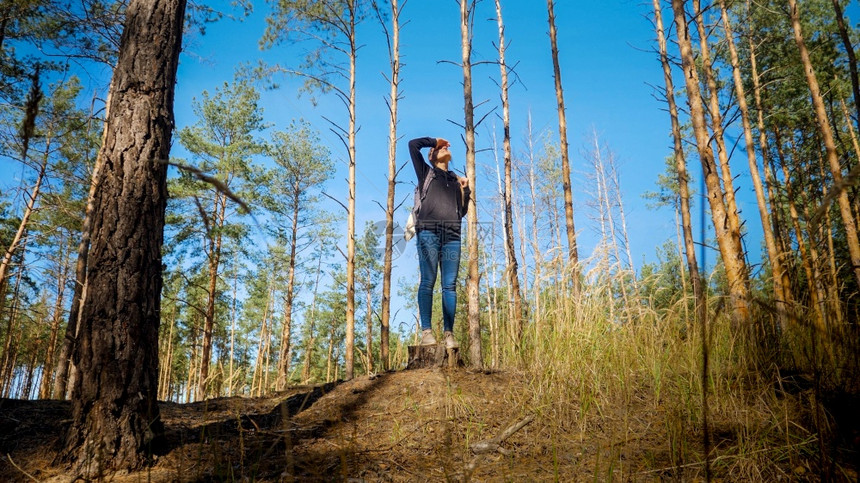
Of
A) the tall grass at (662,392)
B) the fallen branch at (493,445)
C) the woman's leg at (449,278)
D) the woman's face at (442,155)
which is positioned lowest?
the fallen branch at (493,445)

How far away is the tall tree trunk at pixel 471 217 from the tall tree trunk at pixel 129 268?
2.91 meters

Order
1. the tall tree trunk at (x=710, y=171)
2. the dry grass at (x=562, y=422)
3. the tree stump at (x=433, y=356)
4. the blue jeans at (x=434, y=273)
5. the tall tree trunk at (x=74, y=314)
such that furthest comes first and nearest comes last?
1. the tall tree trunk at (x=74, y=314)
2. the tall tree trunk at (x=710, y=171)
3. the blue jeans at (x=434, y=273)
4. the tree stump at (x=433, y=356)
5. the dry grass at (x=562, y=422)

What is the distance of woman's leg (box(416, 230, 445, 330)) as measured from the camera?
14.4 feet

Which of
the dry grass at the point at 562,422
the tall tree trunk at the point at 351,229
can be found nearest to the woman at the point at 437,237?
the dry grass at the point at 562,422

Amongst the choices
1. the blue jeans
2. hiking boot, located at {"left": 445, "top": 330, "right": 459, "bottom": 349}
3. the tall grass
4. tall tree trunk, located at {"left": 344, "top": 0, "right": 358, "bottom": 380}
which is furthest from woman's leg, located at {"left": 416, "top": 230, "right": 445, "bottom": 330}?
tall tree trunk, located at {"left": 344, "top": 0, "right": 358, "bottom": 380}

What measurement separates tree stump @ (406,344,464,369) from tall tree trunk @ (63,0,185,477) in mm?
2345

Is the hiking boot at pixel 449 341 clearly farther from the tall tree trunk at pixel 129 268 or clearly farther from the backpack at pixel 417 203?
the tall tree trunk at pixel 129 268

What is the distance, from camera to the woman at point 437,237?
4410mm

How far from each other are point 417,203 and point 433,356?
160cm

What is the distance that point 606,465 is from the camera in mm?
2232

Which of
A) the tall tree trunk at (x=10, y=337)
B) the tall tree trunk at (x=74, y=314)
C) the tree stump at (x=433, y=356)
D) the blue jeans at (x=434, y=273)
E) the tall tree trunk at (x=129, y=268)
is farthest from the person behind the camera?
the tall tree trunk at (x=74, y=314)

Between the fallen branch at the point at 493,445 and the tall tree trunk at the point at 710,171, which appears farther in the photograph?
the tall tree trunk at the point at 710,171

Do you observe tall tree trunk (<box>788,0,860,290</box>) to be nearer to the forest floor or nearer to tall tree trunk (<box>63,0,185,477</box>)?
the forest floor

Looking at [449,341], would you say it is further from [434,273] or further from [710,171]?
[710,171]
